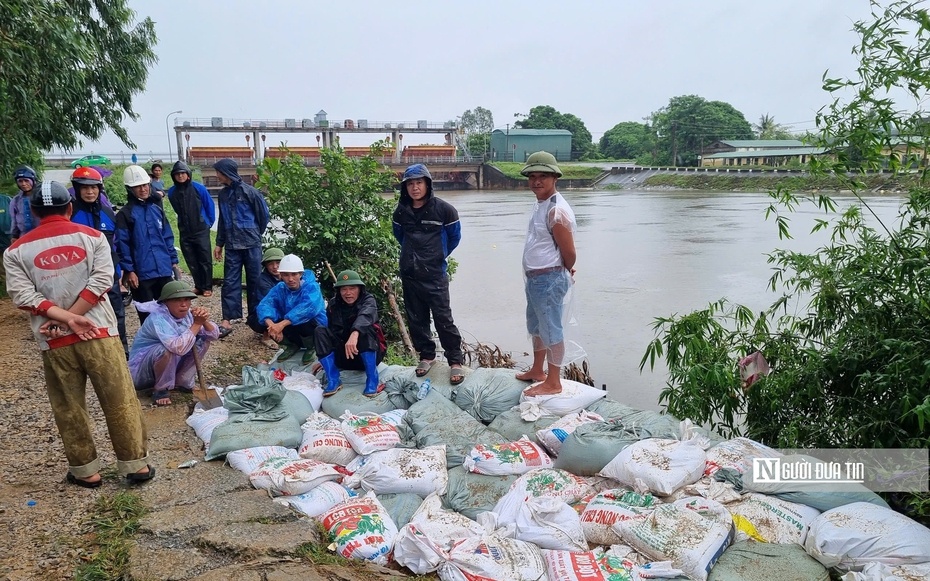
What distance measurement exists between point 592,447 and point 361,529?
3.89 ft

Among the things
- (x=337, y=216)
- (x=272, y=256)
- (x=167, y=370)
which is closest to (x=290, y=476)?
(x=167, y=370)

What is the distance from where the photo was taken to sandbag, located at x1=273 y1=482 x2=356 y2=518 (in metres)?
2.86

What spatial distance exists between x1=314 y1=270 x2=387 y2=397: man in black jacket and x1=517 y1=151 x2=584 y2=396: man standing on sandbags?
100 centimetres

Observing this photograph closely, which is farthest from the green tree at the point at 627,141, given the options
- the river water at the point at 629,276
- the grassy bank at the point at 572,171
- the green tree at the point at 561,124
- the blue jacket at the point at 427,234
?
the blue jacket at the point at 427,234

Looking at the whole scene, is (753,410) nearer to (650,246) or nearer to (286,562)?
(286,562)

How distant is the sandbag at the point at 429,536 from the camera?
2512 mm

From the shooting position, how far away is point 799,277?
3.94m

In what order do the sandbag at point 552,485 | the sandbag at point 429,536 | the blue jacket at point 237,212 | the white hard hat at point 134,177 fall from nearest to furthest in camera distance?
the sandbag at point 429,536 < the sandbag at point 552,485 < the white hard hat at point 134,177 < the blue jacket at point 237,212

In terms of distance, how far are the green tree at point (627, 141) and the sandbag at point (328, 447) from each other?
189 feet

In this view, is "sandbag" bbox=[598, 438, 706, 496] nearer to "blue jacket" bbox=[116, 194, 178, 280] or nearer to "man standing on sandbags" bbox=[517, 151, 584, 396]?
"man standing on sandbags" bbox=[517, 151, 584, 396]

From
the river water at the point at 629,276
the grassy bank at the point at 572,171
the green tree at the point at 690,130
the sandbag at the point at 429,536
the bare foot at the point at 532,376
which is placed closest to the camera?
the sandbag at the point at 429,536

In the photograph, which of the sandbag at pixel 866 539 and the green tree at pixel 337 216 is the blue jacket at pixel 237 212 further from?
the sandbag at pixel 866 539

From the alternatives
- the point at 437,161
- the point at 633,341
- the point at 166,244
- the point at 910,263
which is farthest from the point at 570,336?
the point at 437,161

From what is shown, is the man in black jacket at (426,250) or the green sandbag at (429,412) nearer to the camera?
the green sandbag at (429,412)
